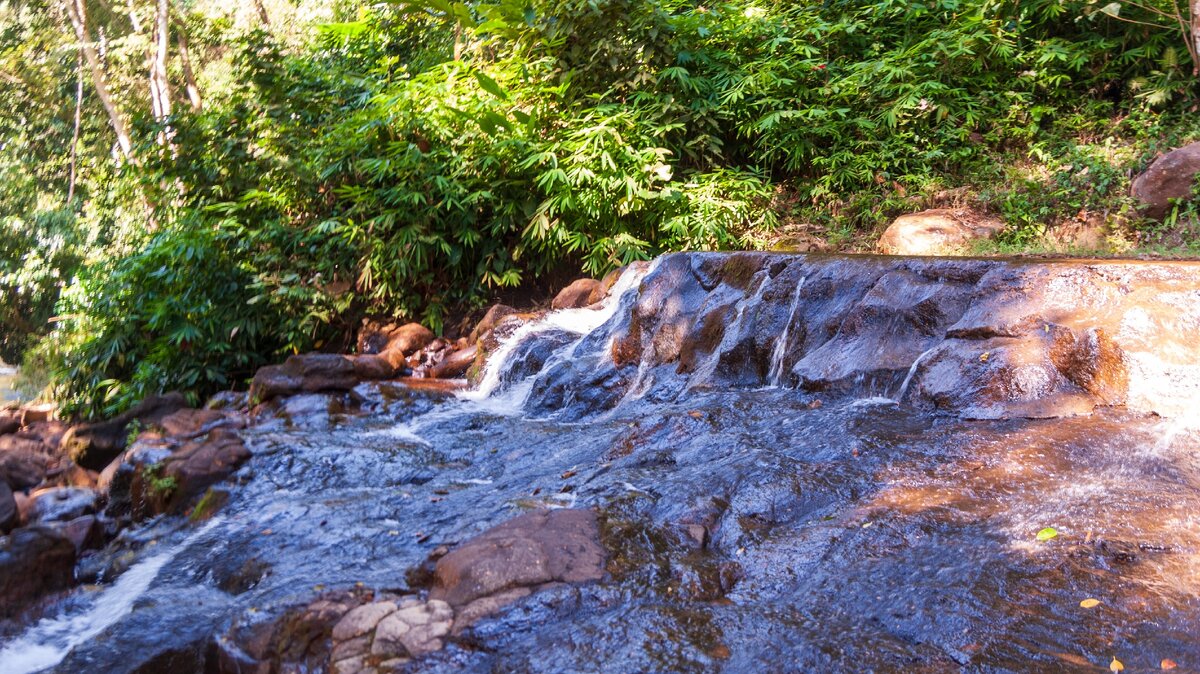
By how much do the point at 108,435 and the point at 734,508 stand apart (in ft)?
22.5

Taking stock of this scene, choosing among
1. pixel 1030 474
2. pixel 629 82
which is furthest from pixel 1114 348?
pixel 629 82

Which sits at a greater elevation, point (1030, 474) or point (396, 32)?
point (396, 32)

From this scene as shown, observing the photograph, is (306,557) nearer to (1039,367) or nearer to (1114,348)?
(1039,367)

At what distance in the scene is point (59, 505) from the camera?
6098 millimetres

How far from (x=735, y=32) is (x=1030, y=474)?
802 cm

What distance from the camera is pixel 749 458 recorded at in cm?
384

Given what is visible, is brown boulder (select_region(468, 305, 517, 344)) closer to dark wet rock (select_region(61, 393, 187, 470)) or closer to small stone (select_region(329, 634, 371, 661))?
dark wet rock (select_region(61, 393, 187, 470))

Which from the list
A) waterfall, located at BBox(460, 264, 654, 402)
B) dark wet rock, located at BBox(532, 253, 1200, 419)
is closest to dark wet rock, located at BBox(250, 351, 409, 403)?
waterfall, located at BBox(460, 264, 654, 402)

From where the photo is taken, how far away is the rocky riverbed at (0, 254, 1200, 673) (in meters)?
2.48

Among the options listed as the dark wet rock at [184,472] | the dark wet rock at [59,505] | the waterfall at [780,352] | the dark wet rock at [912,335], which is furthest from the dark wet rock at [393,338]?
the waterfall at [780,352]

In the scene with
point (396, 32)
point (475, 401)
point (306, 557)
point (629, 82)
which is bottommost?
point (475, 401)

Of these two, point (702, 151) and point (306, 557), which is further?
point (702, 151)

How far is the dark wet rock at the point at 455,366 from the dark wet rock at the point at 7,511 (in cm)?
390

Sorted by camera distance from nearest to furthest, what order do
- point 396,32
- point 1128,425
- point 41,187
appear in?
point 1128,425 → point 396,32 → point 41,187
